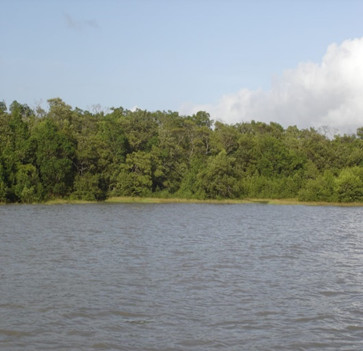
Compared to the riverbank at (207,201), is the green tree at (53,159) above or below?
above

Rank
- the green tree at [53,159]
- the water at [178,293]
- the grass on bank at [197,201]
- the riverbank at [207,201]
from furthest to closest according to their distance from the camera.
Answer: the riverbank at [207,201], the grass on bank at [197,201], the green tree at [53,159], the water at [178,293]

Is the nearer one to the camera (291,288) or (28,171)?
(291,288)

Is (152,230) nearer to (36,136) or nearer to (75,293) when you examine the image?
(75,293)

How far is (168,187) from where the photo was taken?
95125 mm

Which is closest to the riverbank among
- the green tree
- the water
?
the green tree

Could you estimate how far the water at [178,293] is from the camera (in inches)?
503

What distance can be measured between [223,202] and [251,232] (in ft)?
159

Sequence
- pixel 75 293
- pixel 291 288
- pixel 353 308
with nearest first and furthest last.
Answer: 1. pixel 353 308
2. pixel 75 293
3. pixel 291 288

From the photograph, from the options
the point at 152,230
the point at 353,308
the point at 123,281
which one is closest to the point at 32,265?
the point at 123,281

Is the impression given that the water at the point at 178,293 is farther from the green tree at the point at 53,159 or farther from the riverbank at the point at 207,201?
the riverbank at the point at 207,201

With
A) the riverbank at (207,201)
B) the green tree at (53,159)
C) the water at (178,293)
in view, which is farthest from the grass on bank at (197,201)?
the water at (178,293)

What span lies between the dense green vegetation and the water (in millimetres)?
50354

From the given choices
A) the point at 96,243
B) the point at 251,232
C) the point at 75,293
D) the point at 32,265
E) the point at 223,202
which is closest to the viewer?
the point at 75,293

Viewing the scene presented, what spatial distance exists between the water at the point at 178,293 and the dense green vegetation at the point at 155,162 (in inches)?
1982
